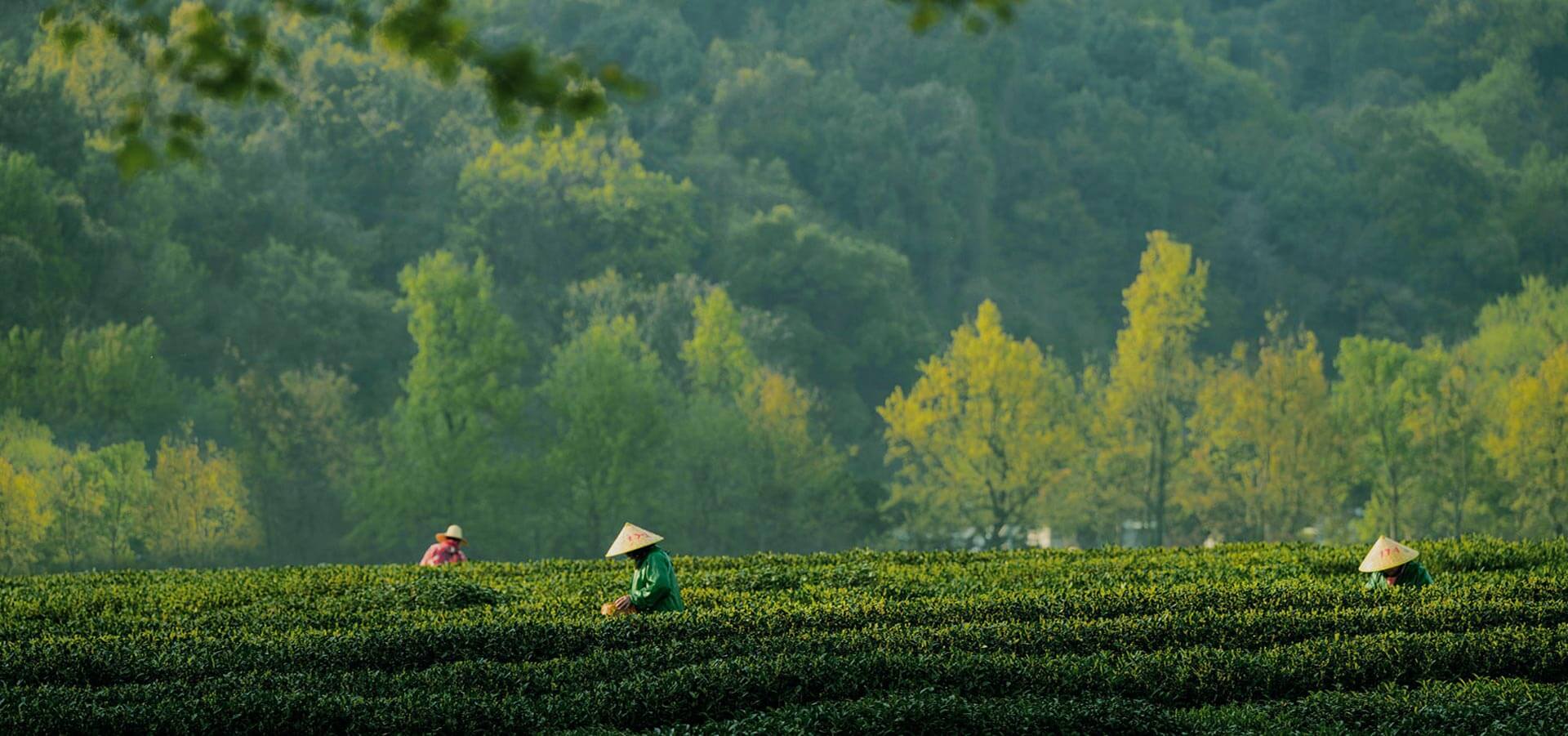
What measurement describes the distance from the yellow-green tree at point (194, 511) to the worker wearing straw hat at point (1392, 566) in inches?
1466

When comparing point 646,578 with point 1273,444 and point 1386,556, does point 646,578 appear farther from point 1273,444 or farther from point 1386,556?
point 1273,444

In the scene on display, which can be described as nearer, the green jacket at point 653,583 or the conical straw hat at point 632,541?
the conical straw hat at point 632,541

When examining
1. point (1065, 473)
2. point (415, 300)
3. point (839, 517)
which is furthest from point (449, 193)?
point (1065, 473)

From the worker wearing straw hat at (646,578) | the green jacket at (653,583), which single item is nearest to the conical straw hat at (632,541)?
the worker wearing straw hat at (646,578)

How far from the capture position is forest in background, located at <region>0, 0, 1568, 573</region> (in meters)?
47.0

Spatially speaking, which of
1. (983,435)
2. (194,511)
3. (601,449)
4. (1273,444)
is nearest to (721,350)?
(601,449)

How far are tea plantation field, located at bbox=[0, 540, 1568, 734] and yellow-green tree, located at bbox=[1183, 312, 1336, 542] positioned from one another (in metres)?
31.3

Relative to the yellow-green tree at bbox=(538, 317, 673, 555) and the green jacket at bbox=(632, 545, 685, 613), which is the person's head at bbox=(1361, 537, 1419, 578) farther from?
the yellow-green tree at bbox=(538, 317, 673, 555)

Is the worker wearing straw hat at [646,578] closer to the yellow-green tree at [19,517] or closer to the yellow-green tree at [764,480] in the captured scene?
the yellow-green tree at [19,517]

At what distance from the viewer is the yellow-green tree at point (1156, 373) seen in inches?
1873

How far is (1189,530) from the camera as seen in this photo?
2044 inches

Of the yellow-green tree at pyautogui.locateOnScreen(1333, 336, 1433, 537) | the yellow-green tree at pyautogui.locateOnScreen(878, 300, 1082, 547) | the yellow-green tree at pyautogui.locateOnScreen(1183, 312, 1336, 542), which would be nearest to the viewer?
the yellow-green tree at pyautogui.locateOnScreen(878, 300, 1082, 547)

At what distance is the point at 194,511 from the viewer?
45625 millimetres

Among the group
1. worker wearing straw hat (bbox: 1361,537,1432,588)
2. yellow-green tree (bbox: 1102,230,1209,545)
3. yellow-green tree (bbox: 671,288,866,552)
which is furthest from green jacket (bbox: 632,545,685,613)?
yellow-green tree (bbox: 671,288,866,552)
